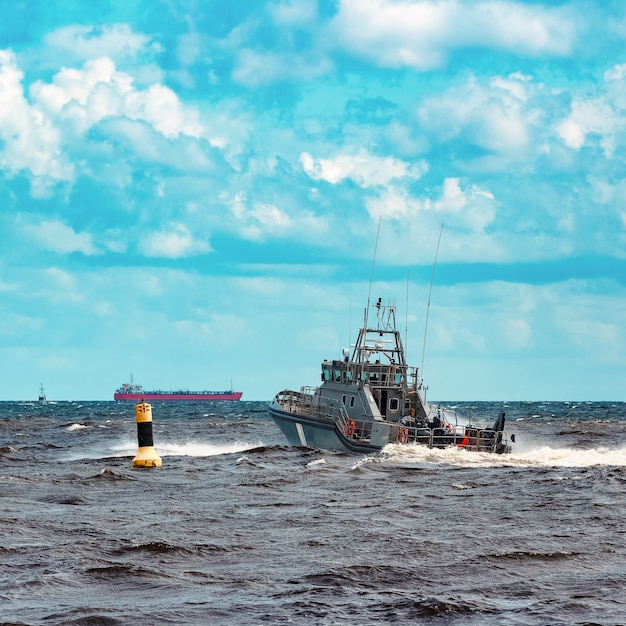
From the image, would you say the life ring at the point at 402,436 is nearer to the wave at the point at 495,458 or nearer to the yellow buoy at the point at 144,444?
the wave at the point at 495,458

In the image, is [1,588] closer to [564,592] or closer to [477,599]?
[477,599]

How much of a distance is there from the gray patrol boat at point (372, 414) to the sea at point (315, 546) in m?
4.66

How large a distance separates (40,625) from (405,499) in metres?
11.7

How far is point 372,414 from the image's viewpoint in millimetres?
33531

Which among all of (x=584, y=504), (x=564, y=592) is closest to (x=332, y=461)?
(x=584, y=504)

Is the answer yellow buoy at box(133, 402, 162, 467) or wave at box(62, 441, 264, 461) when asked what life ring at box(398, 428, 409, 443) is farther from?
yellow buoy at box(133, 402, 162, 467)

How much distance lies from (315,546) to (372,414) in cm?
1925

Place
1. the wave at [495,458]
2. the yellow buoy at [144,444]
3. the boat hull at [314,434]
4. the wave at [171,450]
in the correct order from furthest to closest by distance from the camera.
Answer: the wave at [171,450]
the boat hull at [314,434]
the wave at [495,458]
the yellow buoy at [144,444]

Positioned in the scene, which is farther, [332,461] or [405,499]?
[332,461]

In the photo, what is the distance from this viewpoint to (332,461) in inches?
1184

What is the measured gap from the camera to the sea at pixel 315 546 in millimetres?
10453

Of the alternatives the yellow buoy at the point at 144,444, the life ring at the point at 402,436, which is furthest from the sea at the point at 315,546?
the life ring at the point at 402,436

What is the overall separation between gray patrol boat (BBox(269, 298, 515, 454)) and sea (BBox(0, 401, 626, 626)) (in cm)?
466

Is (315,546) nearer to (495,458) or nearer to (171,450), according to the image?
(495,458)
